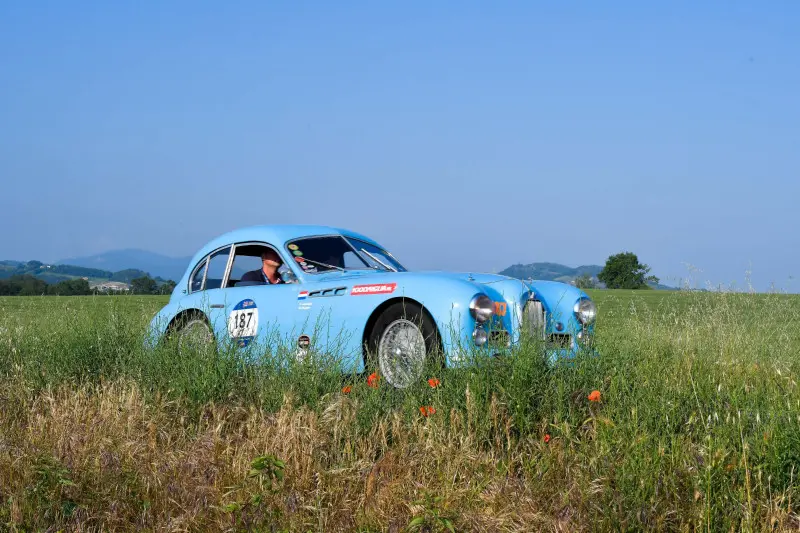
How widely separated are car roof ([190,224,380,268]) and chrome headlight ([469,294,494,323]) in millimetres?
2575

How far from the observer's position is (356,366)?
7.71 meters

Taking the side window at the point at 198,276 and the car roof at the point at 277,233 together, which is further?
the side window at the point at 198,276

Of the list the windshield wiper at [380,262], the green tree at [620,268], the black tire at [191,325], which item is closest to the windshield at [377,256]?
the windshield wiper at [380,262]

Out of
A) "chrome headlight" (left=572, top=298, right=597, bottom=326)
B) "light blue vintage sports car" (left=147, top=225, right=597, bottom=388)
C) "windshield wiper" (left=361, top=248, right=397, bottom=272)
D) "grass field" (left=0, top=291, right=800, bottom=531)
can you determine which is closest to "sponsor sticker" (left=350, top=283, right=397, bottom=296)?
"light blue vintage sports car" (left=147, top=225, right=597, bottom=388)

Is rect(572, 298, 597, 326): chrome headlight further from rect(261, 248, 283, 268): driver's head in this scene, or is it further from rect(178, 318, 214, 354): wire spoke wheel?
rect(178, 318, 214, 354): wire spoke wheel

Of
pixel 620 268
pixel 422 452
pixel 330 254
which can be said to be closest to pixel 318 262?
pixel 330 254

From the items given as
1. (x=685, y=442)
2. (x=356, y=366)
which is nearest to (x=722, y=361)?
(x=685, y=442)

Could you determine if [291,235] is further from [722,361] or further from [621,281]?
[621,281]

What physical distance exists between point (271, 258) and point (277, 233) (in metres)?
0.33

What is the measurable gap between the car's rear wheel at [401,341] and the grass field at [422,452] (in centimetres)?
34

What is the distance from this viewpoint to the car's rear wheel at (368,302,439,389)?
23.3ft

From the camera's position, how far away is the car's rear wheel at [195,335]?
7.70 metres

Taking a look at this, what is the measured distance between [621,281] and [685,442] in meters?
69.5

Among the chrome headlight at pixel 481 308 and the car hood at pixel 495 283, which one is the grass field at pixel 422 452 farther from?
the car hood at pixel 495 283
